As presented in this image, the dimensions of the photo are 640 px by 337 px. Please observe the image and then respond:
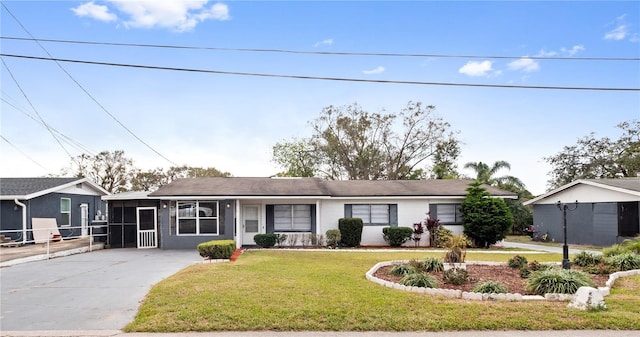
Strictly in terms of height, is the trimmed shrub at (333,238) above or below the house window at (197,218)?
below

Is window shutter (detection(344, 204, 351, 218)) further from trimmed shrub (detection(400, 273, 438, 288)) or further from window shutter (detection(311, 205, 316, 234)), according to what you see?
trimmed shrub (detection(400, 273, 438, 288))

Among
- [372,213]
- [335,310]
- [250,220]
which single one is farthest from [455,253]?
[250,220]

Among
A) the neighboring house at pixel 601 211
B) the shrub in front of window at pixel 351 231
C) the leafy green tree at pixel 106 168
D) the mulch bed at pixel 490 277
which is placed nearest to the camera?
the mulch bed at pixel 490 277

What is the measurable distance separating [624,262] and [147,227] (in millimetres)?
18803

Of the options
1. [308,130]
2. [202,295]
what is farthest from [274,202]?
[308,130]

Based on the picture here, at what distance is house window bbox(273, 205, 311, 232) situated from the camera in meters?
22.5

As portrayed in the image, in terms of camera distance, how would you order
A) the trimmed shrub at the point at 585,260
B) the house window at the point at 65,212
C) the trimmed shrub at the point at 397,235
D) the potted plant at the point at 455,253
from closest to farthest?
the potted plant at the point at 455,253 < the trimmed shrub at the point at 585,260 < the trimmed shrub at the point at 397,235 < the house window at the point at 65,212

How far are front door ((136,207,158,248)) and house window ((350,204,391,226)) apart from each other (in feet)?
30.5

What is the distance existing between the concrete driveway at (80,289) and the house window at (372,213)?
8.48 m

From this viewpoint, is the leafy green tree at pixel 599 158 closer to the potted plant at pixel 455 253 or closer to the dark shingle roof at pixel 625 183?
the dark shingle roof at pixel 625 183

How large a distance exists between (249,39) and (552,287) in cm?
1123

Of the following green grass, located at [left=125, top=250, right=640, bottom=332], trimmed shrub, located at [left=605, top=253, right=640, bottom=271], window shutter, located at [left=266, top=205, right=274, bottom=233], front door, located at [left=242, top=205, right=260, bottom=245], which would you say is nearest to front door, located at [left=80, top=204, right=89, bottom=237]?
front door, located at [left=242, top=205, right=260, bottom=245]

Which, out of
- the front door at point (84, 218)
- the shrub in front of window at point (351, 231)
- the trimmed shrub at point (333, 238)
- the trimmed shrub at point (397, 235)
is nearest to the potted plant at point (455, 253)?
the trimmed shrub at point (333, 238)

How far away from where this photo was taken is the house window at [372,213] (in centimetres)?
2314
